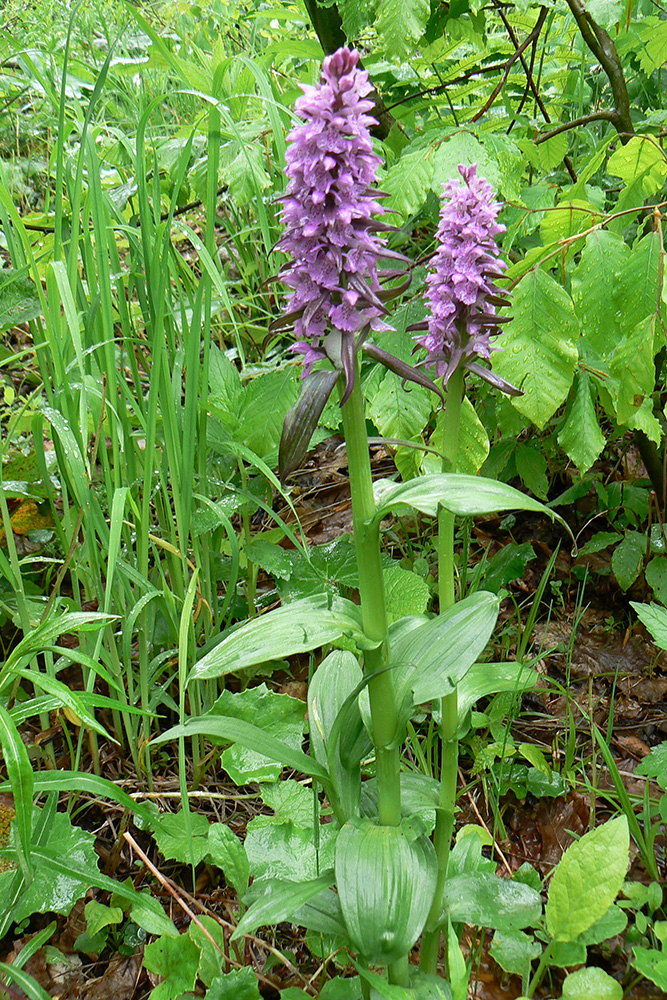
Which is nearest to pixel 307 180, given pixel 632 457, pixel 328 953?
pixel 328 953

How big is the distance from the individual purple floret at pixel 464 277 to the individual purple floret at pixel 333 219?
23 centimetres

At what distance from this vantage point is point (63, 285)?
145 centimetres

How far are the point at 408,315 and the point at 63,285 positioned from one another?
2.82ft

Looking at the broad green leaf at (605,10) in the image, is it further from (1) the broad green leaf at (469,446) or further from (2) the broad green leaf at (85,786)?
(2) the broad green leaf at (85,786)

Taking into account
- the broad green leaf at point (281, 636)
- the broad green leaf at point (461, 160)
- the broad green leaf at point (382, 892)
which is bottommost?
the broad green leaf at point (382, 892)

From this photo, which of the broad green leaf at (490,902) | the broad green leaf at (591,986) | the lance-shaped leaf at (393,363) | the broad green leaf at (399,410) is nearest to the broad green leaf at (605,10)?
the broad green leaf at (399,410)

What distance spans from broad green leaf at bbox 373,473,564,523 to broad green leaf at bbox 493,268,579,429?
1.62 ft

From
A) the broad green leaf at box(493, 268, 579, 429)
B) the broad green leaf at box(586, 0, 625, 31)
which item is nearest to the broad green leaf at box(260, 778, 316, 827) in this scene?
the broad green leaf at box(493, 268, 579, 429)

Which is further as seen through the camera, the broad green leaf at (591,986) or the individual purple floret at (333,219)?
the broad green leaf at (591,986)

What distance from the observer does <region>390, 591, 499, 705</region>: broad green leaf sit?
1.11m

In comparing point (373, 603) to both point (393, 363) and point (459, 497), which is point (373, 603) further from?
point (393, 363)

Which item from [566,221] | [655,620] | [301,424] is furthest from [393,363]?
[655,620]

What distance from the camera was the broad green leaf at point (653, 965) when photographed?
1089mm

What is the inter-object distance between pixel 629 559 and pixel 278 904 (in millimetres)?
1471
